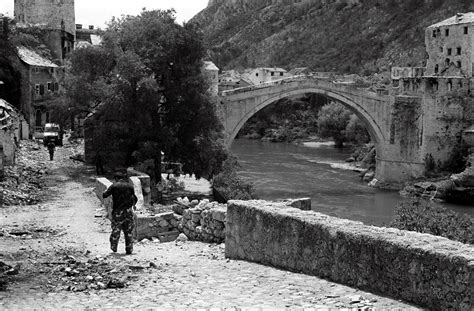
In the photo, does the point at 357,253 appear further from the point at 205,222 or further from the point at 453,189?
the point at 453,189

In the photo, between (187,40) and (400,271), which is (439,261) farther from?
(187,40)

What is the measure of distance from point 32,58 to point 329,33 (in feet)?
248

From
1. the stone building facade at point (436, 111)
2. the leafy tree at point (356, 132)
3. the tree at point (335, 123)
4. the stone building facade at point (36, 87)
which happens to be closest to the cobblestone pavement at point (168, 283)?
the stone building facade at point (36, 87)

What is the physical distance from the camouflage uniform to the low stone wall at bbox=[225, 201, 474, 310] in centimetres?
155

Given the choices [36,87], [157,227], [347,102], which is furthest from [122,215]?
[347,102]

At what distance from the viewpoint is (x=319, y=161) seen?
5481cm

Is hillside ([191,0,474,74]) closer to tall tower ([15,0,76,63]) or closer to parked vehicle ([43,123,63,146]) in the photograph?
tall tower ([15,0,76,63])

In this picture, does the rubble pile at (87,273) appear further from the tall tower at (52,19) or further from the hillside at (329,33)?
the hillside at (329,33)

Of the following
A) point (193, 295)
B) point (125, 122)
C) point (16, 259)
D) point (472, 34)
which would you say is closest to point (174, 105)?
point (125, 122)

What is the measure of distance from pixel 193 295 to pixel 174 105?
1738cm

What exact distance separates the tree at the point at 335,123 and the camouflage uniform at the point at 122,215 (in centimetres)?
5639

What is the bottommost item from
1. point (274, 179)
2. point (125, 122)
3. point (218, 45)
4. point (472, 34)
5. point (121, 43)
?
point (274, 179)

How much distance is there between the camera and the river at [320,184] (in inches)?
1345

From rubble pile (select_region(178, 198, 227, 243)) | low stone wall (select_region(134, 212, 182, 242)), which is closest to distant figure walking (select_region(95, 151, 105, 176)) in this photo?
low stone wall (select_region(134, 212, 182, 242))
